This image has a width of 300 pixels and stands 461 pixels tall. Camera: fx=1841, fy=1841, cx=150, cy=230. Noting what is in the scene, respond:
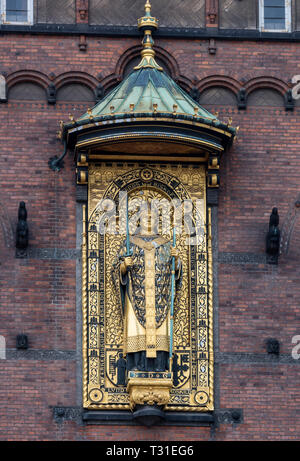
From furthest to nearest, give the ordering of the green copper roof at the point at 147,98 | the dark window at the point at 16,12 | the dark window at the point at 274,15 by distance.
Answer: the dark window at the point at 274,15, the dark window at the point at 16,12, the green copper roof at the point at 147,98

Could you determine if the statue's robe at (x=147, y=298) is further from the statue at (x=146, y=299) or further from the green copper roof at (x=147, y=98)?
the green copper roof at (x=147, y=98)

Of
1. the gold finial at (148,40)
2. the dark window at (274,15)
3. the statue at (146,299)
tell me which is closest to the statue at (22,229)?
the statue at (146,299)

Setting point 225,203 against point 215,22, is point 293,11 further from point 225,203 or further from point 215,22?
point 225,203

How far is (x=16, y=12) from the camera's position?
90.8 ft

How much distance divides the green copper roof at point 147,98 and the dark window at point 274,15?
187 centimetres

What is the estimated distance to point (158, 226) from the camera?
26.9 metres

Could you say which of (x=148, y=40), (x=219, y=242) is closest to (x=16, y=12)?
(x=148, y=40)

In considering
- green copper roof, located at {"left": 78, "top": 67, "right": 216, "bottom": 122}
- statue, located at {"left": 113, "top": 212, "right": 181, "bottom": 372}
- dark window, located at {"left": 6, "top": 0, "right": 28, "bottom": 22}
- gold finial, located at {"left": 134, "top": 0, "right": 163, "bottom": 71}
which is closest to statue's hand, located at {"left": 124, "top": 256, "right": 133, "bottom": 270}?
statue, located at {"left": 113, "top": 212, "right": 181, "bottom": 372}

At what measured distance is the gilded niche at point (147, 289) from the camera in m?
26.0

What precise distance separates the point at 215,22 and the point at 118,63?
1.62 m

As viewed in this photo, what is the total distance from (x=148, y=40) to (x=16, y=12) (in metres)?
2.07

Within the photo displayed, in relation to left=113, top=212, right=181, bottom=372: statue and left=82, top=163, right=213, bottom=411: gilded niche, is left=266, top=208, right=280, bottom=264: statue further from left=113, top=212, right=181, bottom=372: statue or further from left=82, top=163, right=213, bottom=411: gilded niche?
left=113, top=212, right=181, bottom=372: statue

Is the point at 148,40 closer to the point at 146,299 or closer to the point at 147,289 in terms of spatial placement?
the point at 147,289
